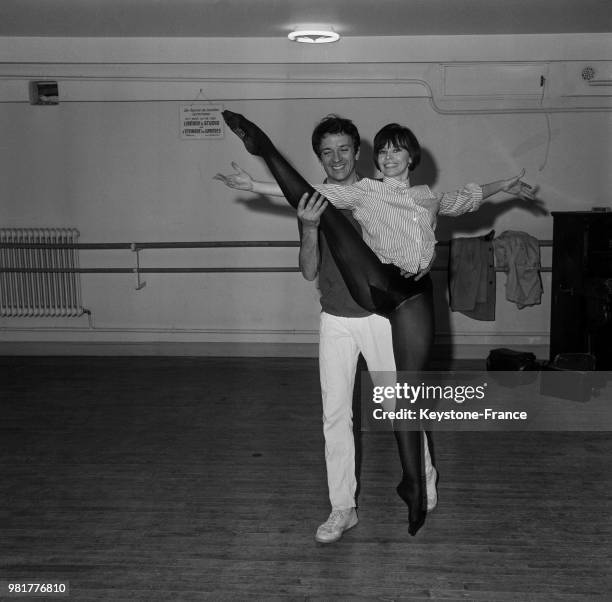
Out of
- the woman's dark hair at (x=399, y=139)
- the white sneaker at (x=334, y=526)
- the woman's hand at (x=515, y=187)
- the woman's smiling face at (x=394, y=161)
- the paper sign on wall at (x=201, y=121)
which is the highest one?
the paper sign on wall at (x=201, y=121)

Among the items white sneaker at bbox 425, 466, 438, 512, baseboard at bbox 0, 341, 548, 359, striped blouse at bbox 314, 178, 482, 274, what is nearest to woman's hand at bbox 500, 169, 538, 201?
striped blouse at bbox 314, 178, 482, 274

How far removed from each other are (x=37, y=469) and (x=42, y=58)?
318 cm

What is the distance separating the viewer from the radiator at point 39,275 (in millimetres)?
5469

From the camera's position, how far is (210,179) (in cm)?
544

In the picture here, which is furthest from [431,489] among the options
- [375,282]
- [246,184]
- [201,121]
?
[201,121]

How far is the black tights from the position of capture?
2.32 meters

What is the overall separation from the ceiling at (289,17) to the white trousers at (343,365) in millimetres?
2280

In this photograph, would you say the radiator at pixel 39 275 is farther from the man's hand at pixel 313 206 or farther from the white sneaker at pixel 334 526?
the man's hand at pixel 313 206

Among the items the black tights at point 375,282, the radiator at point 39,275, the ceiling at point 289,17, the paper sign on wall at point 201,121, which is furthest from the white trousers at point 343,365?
the radiator at point 39,275

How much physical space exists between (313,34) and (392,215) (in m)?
2.91

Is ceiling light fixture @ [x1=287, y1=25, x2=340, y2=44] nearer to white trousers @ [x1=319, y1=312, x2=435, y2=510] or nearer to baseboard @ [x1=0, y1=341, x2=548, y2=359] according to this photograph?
baseboard @ [x1=0, y1=341, x2=548, y2=359]

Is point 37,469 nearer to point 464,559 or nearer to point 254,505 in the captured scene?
point 254,505

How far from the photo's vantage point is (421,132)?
527 cm

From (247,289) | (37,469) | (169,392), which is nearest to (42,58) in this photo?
(247,289)
